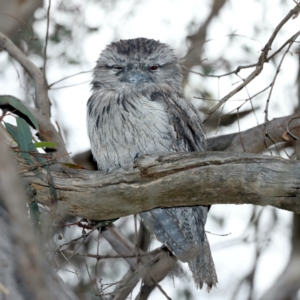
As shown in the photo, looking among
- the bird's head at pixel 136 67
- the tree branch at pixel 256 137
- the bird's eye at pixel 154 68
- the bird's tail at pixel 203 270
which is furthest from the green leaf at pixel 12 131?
the tree branch at pixel 256 137

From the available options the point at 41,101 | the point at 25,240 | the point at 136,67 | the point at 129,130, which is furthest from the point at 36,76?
the point at 25,240

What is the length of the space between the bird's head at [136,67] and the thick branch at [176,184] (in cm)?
107

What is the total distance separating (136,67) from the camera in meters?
3.87

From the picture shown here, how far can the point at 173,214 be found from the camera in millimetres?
3713

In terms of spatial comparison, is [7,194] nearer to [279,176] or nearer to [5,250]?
[5,250]

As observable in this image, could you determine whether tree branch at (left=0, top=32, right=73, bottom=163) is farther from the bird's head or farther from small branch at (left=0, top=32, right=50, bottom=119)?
the bird's head

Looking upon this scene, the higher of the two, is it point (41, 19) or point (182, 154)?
point (41, 19)

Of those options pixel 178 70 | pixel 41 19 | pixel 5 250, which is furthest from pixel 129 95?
pixel 5 250

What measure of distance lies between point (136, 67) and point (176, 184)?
1.41 m

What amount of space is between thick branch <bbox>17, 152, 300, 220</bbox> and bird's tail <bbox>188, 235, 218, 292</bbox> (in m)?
0.84

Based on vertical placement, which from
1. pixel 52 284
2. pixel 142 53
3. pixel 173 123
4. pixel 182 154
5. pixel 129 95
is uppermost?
pixel 142 53

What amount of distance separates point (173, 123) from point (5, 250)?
253 cm

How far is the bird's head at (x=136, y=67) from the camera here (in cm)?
383

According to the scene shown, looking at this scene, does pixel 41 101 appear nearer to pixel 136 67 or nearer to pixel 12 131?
pixel 136 67
